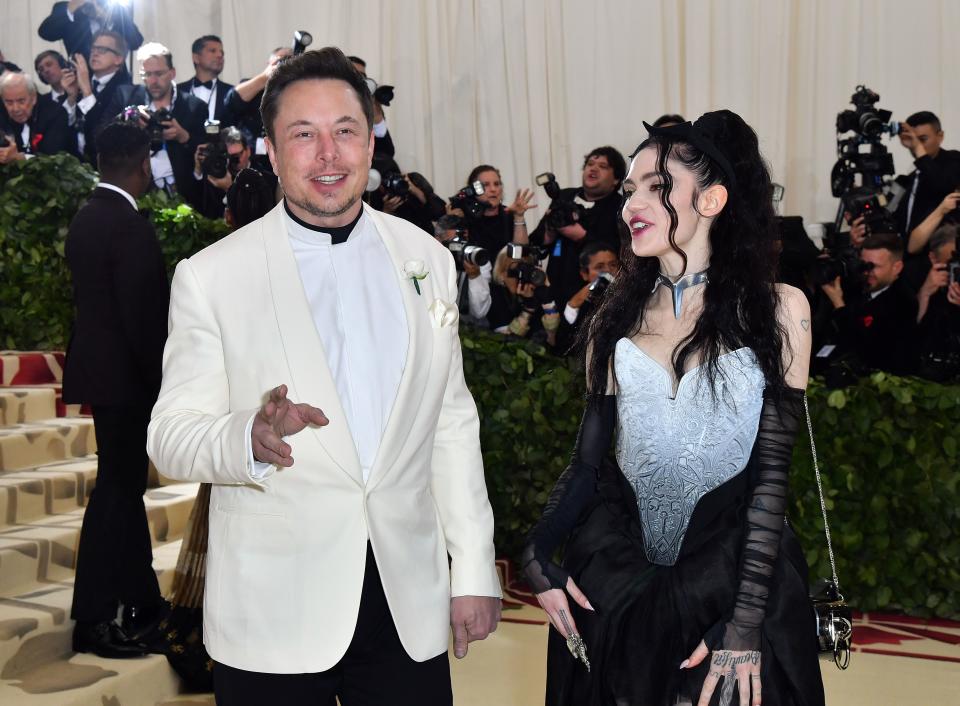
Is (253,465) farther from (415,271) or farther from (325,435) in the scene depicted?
(415,271)

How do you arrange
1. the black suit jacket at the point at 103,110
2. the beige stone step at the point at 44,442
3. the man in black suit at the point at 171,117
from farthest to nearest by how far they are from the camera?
the black suit jacket at the point at 103,110, the man in black suit at the point at 171,117, the beige stone step at the point at 44,442

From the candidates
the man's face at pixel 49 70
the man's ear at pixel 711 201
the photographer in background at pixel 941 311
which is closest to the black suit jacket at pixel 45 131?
the man's face at pixel 49 70

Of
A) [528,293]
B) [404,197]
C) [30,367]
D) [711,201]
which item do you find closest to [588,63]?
[404,197]

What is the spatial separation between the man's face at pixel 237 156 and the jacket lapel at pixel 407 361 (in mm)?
4992

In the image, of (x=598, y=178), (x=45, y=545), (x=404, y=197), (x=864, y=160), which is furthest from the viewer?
(x=598, y=178)

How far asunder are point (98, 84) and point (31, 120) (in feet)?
1.89

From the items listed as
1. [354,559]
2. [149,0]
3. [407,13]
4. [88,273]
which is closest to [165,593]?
[88,273]

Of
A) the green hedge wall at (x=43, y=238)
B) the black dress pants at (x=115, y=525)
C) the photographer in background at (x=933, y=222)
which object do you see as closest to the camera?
the black dress pants at (x=115, y=525)

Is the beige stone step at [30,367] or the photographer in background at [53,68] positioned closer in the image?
the beige stone step at [30,367]

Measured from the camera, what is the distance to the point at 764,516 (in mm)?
1967

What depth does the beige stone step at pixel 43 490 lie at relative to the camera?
478cm

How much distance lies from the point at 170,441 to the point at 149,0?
1035cm

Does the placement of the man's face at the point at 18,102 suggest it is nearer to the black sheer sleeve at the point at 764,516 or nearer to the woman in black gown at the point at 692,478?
the woman in black gown at the point at 692,478

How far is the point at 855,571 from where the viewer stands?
4.98m
